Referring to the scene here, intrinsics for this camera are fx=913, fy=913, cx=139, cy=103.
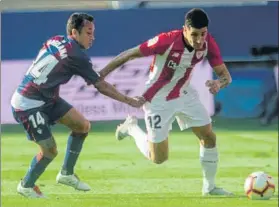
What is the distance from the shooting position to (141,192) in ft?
29.2

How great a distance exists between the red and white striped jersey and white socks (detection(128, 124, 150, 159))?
47 cm

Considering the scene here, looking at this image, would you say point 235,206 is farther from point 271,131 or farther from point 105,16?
point 105,16

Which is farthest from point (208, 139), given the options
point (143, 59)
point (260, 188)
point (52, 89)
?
point (143, 59)

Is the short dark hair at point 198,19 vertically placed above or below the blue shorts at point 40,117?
above

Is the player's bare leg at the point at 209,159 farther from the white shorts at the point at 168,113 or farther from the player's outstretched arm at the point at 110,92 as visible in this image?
the player's outstretched arm at the point at 110,92

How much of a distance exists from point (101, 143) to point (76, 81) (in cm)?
254

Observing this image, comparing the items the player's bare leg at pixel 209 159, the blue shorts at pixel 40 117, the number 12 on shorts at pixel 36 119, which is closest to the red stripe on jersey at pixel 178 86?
the player's bare leg at pixel 209 159

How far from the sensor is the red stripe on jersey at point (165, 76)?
27.6 feet

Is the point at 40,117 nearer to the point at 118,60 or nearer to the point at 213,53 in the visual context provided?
the point at 118,60

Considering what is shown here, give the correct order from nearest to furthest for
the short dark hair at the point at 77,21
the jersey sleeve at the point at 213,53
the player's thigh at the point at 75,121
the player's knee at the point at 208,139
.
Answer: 1. the short dark hair at the point at 77,21
2. the player's thigh at the point at 75,121
3. the jersey sleeve at the point at 213,53
4. the player's knee at the point at 208,139

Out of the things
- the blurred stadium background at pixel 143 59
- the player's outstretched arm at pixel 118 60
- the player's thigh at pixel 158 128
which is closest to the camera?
the player's outstretched arm at pixel 118 60

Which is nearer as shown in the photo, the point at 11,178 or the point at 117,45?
the point at 11,178

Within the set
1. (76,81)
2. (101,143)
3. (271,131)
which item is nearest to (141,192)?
(101,143)

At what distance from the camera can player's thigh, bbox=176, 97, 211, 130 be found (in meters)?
8.42
